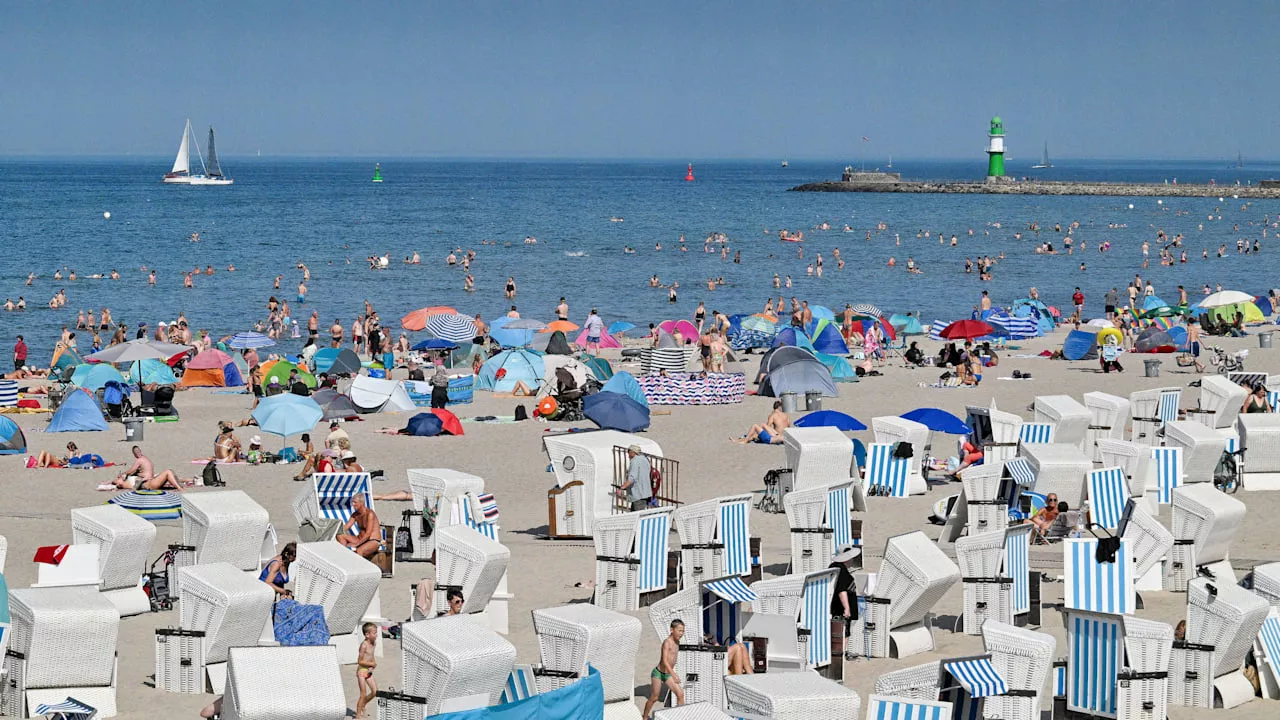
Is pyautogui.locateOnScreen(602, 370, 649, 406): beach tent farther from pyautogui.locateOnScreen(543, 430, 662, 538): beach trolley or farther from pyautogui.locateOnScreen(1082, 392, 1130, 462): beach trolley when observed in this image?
pyautogui.locateOnScreen(543, 430, 662, 538): beach trolley

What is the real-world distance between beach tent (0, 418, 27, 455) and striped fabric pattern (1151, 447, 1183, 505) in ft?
44.5

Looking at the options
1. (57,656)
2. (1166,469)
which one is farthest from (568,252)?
(57,656)

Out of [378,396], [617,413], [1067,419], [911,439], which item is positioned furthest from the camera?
[378,396]

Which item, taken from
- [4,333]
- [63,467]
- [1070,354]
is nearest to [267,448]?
[63,467]

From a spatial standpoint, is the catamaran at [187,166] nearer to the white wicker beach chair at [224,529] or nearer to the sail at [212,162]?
the sail at [212,162]

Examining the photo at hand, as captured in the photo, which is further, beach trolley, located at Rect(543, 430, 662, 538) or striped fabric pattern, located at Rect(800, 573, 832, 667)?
beach trolley, located at Rect(543, 430, 662, 538)

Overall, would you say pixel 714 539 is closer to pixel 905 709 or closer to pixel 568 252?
pixel 905 709

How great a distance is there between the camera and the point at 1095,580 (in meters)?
11.6

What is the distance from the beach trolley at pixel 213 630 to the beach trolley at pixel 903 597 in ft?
14.1

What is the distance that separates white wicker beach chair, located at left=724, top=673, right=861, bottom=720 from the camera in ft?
28.1

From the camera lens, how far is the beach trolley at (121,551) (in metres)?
12.2

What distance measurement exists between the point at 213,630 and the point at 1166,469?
33.9 feet

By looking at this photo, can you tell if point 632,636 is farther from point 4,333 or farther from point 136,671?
point 4,333

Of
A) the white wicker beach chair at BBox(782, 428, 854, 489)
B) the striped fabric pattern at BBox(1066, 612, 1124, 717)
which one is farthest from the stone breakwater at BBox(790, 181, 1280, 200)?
the striped fabric pattern at BBox(1066, 612, 1124, 717)
